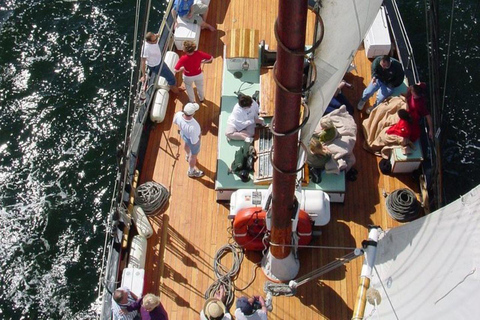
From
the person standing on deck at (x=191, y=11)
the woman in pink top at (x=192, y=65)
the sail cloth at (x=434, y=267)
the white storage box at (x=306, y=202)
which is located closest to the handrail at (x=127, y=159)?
the person standing on deck at (x=191, y=11)

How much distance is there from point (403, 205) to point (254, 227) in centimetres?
255

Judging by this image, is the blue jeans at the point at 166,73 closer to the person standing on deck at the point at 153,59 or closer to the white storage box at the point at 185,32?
the person standing on deck at the point at 153,59

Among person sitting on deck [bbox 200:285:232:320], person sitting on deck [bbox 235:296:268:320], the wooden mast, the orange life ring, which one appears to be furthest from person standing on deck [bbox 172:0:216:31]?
person sitting on deck [bbox 235:296:268:320]

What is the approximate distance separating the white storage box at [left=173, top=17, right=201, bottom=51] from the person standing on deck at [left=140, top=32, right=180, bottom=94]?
3.22 ft

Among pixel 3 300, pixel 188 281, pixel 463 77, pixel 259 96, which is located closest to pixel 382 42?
pixel 259 96

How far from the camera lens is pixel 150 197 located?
10.1 meters

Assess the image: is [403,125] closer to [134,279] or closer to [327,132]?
[327,132]

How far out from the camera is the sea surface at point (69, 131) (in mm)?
12102

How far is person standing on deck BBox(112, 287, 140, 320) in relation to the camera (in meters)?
8.04

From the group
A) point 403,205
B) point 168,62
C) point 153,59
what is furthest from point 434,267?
point 168,62

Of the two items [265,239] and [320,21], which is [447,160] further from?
[320,21]

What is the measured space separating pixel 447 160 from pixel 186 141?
6.74m

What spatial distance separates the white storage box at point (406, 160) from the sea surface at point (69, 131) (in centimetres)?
273

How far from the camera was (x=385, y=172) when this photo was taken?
10.5m
